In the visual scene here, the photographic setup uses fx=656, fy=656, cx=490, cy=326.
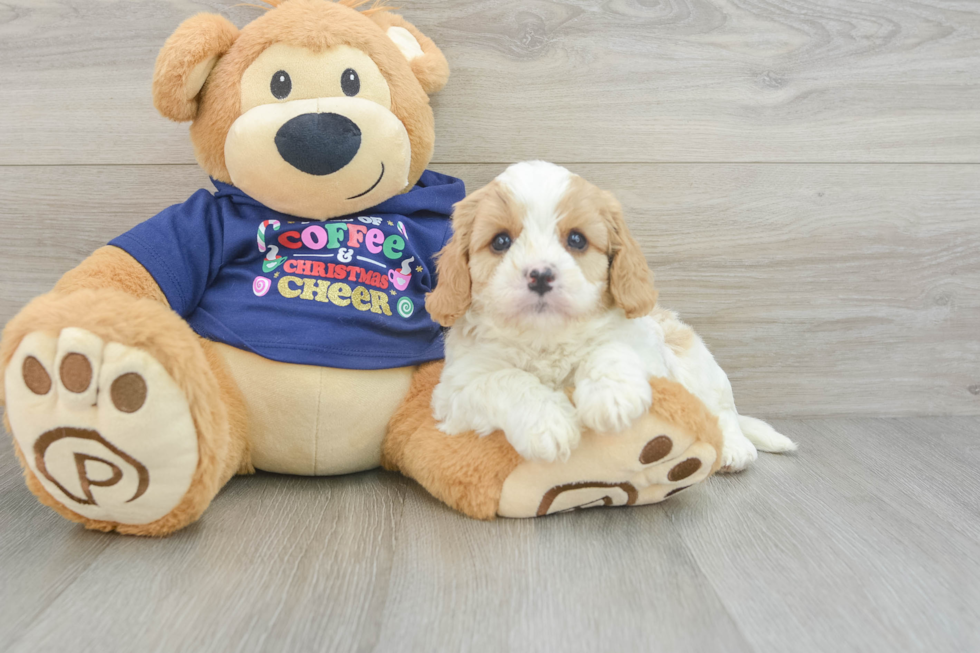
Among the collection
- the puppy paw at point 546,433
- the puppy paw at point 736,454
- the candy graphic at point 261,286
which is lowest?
the puppy paw at point 736,454

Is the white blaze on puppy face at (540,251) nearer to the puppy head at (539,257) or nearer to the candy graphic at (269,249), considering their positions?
the puppy head at (539,257)

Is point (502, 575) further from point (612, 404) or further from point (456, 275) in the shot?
point (456, 275)

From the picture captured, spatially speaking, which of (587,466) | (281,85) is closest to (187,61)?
(281,85)

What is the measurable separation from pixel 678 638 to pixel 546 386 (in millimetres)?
437

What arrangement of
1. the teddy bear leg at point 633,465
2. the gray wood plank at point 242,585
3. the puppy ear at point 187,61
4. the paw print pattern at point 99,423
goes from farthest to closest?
the puppy ear at point 187,61 → the teddy bear leg at point 633,465 → the paw print pattern at point 99,423 → the gray wood plank at point 242,585

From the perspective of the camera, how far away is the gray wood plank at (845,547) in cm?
84

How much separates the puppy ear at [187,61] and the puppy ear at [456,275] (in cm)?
55

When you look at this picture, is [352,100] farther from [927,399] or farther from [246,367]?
[927,399]

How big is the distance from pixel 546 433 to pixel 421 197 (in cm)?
62

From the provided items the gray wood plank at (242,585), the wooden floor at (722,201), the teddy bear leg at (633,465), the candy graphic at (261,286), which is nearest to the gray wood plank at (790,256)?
the wooden floor at (722,201)

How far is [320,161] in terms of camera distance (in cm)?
118

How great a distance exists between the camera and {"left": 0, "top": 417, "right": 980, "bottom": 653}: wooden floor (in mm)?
805

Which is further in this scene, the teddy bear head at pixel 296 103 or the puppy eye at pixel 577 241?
the teddy bear head at pixel 296 103

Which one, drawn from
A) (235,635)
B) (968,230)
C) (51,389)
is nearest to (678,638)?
(235,635)
